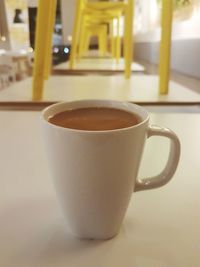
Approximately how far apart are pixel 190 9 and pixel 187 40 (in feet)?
0.72

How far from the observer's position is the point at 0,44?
95 centimetres

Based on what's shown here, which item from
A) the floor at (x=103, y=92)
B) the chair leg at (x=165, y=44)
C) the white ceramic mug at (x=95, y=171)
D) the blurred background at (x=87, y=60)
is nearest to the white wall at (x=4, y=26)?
the blurred background at (x=87, y=60)

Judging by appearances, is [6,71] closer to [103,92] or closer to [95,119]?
[103,92]

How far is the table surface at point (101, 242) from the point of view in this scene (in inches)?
8.3

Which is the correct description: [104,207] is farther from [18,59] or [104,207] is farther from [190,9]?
[190,9]

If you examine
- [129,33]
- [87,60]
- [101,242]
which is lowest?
[101,242]

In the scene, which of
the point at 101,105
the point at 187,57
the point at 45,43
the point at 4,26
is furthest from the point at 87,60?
the point at 101,105

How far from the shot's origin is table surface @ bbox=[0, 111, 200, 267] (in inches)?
8.3

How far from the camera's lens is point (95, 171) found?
207mm

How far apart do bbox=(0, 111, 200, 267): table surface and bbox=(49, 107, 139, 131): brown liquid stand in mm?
74

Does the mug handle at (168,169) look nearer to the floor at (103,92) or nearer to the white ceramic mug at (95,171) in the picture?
the white ceramic mug at (95,171)

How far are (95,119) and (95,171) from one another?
0.04 meters

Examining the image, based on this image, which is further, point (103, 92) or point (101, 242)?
point (103, 92)

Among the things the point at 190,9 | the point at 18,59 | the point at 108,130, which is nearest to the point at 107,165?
the point at 108,130
